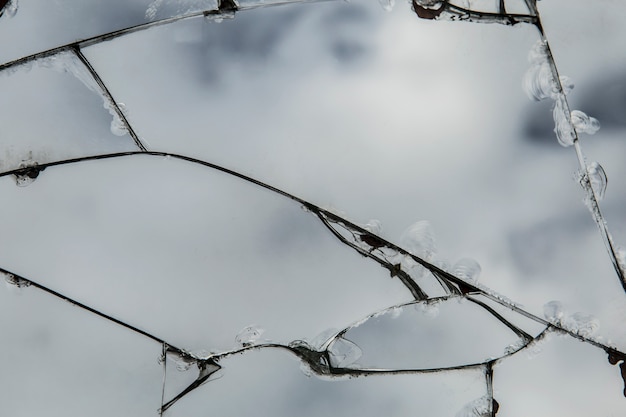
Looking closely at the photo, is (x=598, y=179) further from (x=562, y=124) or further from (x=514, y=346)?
(x=514, y=346)

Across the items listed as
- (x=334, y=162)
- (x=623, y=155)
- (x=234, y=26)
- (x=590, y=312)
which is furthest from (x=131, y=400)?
(x=623, y=155)

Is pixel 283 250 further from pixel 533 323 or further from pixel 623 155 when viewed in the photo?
pixel 623 155

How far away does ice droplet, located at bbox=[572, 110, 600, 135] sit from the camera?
1.40 meters

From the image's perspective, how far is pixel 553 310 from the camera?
137 cm

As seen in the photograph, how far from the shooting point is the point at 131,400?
4.46ft

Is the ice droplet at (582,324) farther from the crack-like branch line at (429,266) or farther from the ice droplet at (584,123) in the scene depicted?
the ice droplet at (584,123)

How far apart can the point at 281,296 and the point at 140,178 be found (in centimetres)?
33

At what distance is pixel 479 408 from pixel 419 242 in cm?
31

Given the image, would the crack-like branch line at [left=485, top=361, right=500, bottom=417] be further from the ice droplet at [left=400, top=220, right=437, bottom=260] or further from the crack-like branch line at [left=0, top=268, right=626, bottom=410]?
the ice droplet at [left=400, top=220, right=437, bottom=260]

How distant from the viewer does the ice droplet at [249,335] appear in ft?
4.52

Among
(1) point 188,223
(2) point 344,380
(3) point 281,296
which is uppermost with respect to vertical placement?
(1) point 188,223

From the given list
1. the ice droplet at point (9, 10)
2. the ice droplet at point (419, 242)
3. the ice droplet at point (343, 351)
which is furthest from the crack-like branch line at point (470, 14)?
the ice droplet at point (9, 10)

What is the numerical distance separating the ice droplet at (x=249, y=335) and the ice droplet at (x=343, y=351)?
130mm

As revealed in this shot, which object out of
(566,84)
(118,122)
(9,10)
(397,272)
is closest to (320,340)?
(397,272)
